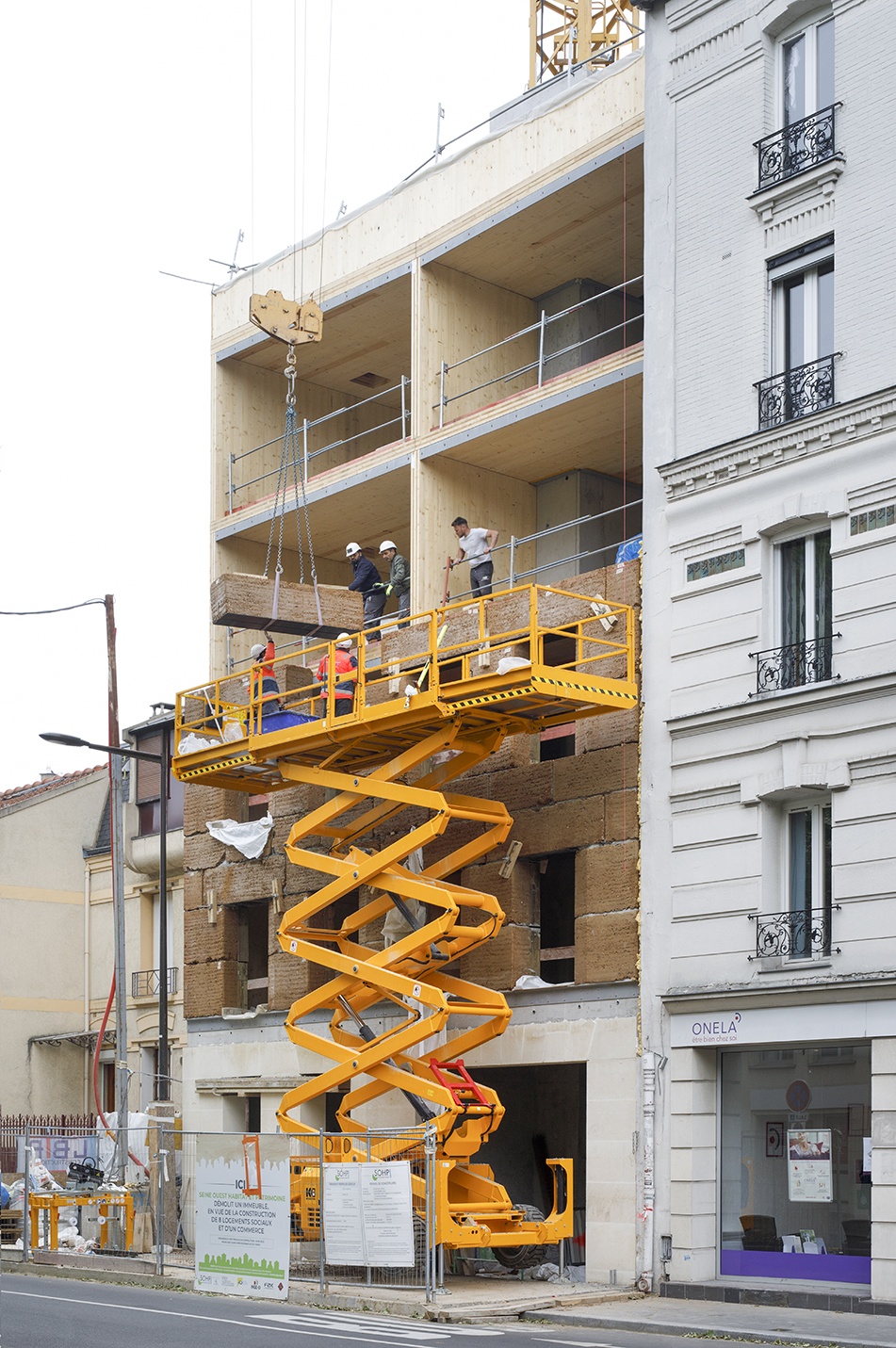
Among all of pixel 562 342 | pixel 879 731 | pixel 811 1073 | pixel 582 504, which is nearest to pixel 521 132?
pixel 562 342

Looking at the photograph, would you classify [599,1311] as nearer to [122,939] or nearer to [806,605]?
[806,605]

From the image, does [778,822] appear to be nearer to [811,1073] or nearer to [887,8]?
[811,1073]

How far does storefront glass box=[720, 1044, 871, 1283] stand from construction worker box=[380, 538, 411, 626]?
9.93 metres

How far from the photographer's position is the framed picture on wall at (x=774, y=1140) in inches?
862

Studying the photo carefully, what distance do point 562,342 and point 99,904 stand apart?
21.0m

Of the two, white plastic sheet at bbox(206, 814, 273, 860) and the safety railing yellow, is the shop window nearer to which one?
the safety railing yellow

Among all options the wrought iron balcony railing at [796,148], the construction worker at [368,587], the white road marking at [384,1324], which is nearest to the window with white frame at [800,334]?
the wrought iron balcony railing at [796,148]

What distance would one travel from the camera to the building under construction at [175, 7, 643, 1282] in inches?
947

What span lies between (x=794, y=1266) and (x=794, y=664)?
7374mm

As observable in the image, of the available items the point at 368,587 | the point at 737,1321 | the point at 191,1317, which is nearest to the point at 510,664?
the point at 368,587

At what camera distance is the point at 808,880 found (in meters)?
22.1

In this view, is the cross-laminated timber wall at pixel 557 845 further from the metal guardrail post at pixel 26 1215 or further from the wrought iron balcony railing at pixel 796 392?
the metal guardrail post at pixel 26 1215

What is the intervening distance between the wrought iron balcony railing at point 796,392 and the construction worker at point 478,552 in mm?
5613

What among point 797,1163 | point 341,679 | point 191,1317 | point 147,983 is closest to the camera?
point 191,1317
